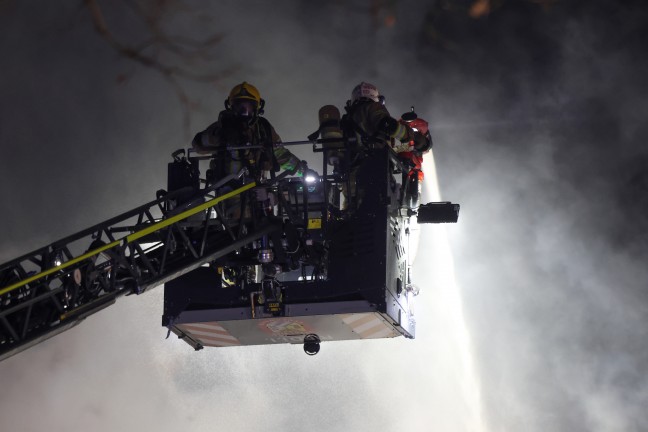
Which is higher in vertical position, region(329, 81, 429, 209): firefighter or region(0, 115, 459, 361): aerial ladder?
region(329, 81, 429, 209): firefighter

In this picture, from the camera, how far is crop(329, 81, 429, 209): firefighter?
9.48 meters

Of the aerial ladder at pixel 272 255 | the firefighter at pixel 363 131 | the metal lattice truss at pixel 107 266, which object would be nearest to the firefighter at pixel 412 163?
the aerial ladder at pixel 272 255

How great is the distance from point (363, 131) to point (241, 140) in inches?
51.9

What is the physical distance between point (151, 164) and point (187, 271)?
583 cm

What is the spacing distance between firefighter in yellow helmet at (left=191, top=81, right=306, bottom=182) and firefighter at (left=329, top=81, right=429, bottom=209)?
521 millimetres

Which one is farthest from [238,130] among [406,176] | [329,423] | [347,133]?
[329,423]

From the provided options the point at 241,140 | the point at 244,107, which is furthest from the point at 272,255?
the point at 244,107

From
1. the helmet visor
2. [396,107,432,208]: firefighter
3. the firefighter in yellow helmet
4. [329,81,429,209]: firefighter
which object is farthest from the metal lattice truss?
[396,107,432,208]: firefighter

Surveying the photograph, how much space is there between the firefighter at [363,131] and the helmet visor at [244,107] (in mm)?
981

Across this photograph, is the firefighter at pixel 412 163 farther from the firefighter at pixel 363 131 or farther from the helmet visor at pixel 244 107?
the helmet visor at pixel 244 107

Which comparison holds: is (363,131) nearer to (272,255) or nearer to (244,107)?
(244,107)

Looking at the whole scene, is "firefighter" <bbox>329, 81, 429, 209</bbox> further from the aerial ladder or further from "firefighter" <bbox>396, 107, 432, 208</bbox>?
"firefighter" <bbox>396, 107, 432, 208</bbox>

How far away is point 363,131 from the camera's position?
9641 mm

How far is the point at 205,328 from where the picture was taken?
977 centimetres
